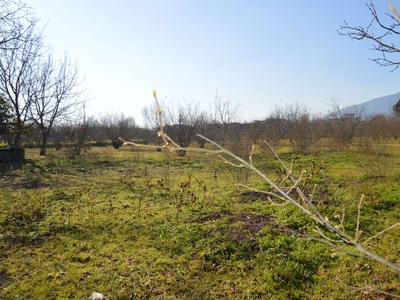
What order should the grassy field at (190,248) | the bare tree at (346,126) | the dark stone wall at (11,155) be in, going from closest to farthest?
the grassy field at (190,248) < the dark stone wall at (11,155) < the bare tree at (346,126)

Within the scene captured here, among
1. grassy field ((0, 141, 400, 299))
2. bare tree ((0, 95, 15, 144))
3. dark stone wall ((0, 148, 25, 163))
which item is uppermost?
bare tree ((0, 95, 15, 144))

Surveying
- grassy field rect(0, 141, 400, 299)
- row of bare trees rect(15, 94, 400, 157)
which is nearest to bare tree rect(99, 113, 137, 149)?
row of bare trees rect(15, 94, 400, 157)

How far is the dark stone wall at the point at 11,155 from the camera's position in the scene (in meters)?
13.6

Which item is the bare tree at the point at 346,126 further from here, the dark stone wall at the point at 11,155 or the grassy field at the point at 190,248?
the dark stone wall at the point at 11,155

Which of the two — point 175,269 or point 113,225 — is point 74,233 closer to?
point 113,225

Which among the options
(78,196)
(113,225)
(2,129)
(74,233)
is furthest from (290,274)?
(2,129)

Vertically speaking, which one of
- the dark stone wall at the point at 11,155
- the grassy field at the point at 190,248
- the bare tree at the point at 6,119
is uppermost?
the bare tree at the point at 6,119

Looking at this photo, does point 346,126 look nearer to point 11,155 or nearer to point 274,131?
point 274,131

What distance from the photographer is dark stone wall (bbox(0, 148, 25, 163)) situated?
1365 centimetres

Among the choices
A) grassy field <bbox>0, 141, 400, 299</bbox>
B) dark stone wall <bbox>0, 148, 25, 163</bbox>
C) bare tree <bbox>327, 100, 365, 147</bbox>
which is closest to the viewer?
grassy field <bbox>0, 141, 400, 299</bbox>

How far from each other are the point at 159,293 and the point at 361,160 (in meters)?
11.3

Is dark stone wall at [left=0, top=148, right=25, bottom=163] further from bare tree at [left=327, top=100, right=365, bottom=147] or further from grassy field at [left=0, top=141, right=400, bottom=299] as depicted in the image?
bare tree at [left=327, top=100, right=365, bottom=147]

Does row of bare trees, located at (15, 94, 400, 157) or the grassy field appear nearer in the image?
the grassy field

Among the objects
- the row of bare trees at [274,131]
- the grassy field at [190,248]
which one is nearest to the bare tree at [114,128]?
the row of bare trees at [274,131]
